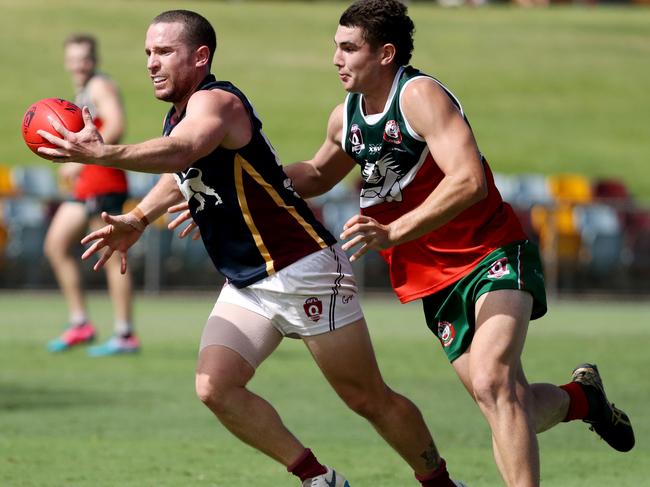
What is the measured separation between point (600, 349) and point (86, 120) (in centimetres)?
974

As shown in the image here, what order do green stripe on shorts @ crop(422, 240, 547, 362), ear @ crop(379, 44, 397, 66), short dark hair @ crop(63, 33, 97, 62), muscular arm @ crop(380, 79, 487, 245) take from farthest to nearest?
short dark hair @ crop(63, 33, 97, 62)
ear @ crop(379, 44, 397, 66)
green stripe on shorts @ crop(422, 240, 547, 362)
muscular arm @ crop(380, 79, 487, 245)

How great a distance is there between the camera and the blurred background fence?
21.0 meters

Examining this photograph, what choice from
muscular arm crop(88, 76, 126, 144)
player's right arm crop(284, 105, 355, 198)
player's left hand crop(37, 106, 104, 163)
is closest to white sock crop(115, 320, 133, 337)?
muscular arm crop(88, 76, 126, 144)

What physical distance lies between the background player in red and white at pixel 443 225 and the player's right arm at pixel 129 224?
0.87m

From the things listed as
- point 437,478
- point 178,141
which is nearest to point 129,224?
point 178,141

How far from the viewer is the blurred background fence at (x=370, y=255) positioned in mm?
20984

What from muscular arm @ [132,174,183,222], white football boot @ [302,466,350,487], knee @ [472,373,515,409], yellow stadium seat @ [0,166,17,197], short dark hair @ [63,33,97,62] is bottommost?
yellow stadium seat @ [0,166,17,197]

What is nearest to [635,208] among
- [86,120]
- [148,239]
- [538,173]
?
[148,239]

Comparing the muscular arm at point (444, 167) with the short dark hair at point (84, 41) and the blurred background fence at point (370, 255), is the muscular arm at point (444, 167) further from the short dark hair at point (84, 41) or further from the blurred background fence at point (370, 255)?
the blurred background fence at point (370, 255)

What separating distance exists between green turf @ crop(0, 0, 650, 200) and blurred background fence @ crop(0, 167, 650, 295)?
457 inches

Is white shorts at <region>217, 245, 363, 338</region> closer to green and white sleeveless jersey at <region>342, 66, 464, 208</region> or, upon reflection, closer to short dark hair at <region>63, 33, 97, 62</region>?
green and white sleeveless jersey at <region>342, 66, 464, 208</region>

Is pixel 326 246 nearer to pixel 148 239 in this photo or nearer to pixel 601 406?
pixel 601 406

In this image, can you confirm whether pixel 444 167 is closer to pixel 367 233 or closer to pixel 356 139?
pixel 367 233

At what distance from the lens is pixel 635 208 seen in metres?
22.5
